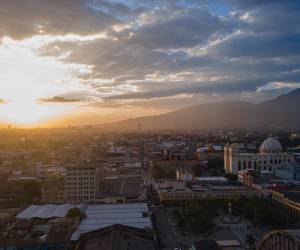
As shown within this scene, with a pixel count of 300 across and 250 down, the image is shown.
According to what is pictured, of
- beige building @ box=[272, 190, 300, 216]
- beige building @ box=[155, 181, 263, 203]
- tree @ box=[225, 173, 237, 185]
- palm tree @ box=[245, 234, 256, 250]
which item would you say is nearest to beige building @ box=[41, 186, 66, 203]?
beige building @ box=[155, 181, 263, 203]

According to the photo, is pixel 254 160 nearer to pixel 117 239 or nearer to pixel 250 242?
pixel 250 242

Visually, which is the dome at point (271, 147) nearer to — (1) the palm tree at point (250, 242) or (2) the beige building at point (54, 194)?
(2) the beige building at point (54, 194)

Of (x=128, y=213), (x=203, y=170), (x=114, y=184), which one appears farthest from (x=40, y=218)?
(x=203, y=170)

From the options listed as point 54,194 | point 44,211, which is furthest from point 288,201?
point 54,194

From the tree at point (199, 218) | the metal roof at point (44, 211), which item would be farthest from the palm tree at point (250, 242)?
the metal roof at point (44, 211)

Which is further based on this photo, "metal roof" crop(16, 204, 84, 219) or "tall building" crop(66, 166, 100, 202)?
"tall building" crop(66, 166, 100, 202)

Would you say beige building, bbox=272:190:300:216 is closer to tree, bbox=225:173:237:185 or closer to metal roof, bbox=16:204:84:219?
tree, bbox=225:173:237:185
